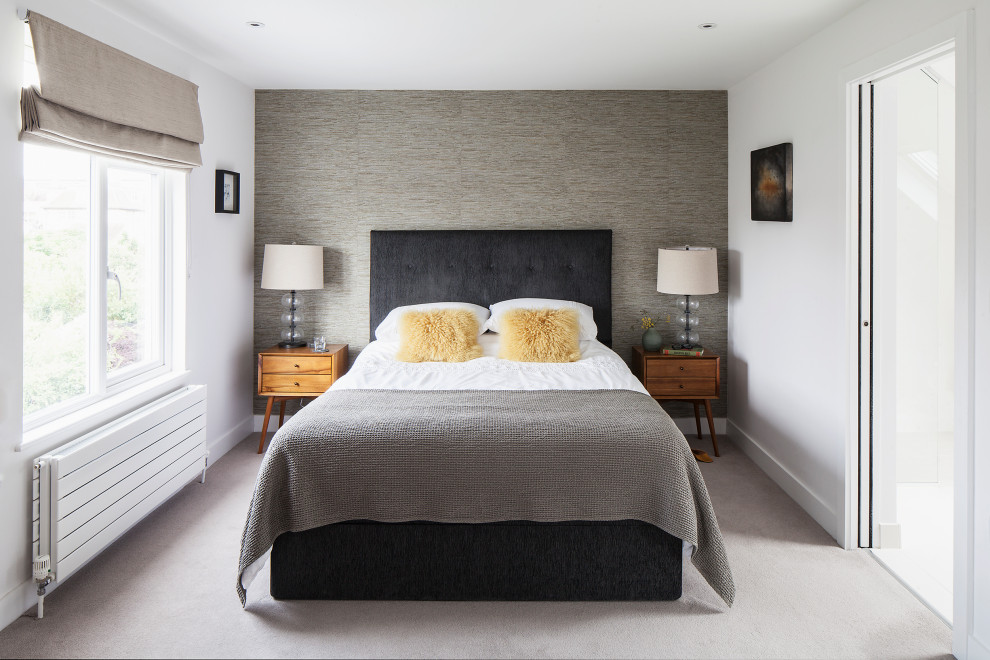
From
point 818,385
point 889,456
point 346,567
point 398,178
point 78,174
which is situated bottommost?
point 346,567

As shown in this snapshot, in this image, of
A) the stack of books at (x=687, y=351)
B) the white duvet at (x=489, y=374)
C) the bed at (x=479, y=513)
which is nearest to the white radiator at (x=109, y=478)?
the bed at (x=479, y=513)

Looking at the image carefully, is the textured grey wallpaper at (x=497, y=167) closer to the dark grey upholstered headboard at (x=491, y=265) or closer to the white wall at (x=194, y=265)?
the dark grey upholstered headboard at (x=491, y=265)

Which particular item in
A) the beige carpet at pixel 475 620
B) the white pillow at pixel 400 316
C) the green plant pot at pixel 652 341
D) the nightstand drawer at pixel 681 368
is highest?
the white pillow at pixel 400 316

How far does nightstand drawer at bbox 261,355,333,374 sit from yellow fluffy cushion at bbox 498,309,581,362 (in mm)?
1152

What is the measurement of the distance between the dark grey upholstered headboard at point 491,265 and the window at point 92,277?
1.46m

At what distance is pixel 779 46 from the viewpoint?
3.71 meters

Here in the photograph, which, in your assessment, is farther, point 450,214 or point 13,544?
point 450,214

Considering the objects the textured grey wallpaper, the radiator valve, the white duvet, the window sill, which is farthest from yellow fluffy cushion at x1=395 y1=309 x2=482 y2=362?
the radiator valve

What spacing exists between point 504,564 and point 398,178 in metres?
2.99

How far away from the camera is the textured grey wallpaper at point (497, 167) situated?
4742mm

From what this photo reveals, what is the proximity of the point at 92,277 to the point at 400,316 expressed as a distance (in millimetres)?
1796

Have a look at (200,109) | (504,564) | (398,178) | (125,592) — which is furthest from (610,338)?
(125,592)

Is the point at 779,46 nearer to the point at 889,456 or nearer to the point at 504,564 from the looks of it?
the point at 889,456

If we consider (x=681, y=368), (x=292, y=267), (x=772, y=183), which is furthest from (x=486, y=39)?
(x=681, y=368)
